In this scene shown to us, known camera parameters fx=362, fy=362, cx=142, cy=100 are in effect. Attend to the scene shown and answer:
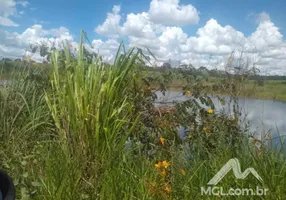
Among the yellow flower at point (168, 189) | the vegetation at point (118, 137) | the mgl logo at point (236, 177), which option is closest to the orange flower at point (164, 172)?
the vegetation at point (118, 137)

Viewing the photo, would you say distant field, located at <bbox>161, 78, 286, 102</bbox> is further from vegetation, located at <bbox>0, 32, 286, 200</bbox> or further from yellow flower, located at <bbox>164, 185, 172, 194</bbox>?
yellow flower, located at <bbox>164, 185, 172, 194</bbox>

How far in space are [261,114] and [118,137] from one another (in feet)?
4.70

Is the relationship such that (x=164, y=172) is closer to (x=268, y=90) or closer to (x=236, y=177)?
(x=236, y=177)

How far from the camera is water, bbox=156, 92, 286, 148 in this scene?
3520 mm

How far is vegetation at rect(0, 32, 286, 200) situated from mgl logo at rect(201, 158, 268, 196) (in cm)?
4

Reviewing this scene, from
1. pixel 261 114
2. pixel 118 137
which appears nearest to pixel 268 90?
pixel 261 114

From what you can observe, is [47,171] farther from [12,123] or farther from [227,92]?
[227,92]

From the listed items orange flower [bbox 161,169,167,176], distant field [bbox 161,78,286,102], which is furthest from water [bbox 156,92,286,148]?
orange flower [bbox 161,169,167,176]

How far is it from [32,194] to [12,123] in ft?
3.83

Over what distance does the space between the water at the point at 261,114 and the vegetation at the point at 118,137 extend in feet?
0.31

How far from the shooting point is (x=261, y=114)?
11.8ft

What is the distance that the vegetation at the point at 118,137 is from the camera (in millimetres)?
3049

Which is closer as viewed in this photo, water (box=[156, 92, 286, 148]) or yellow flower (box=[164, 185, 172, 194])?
yellow flower (box=[164, 185, 172, 194])

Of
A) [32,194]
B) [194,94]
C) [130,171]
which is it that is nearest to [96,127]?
[130,171]
